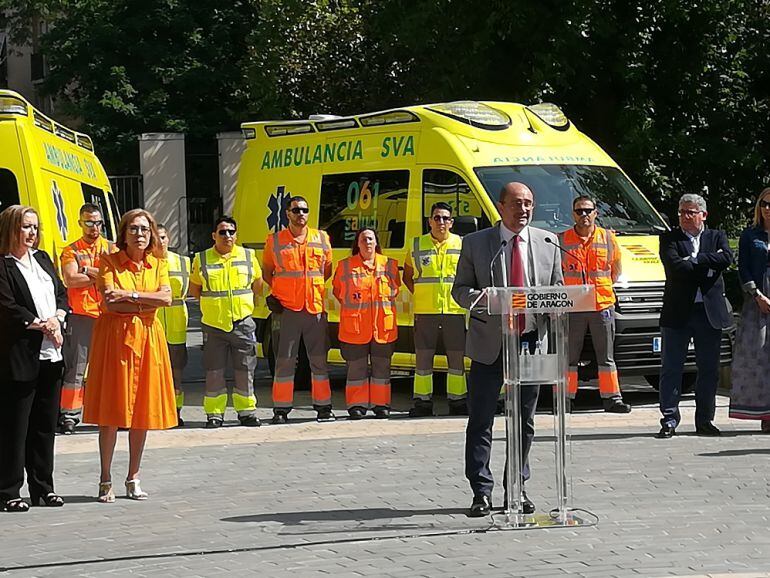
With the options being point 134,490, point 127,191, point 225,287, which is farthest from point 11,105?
point 127,191

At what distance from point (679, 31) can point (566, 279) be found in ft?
28.1

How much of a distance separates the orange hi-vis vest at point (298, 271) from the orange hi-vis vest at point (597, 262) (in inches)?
87.6

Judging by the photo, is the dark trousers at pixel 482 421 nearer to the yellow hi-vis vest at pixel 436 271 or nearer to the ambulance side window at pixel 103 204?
the yellow hi-vis vest at pixel 436 271

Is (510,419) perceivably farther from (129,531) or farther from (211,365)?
(211,365)

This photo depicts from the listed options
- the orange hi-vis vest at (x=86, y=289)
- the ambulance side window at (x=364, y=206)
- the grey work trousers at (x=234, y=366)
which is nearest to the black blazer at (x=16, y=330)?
the orange hi-vis vest at (x=86, y=289)

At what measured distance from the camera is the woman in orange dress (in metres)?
9.66

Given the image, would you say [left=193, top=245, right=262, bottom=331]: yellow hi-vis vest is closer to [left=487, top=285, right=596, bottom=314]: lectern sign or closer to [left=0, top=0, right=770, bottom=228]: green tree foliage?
[left=487, top=285, right=596, bottom=314]: lectern sign

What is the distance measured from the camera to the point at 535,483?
9.98m

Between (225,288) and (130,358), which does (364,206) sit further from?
(130,358)

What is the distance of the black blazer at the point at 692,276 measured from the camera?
12.0 metres

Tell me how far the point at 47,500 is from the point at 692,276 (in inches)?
206

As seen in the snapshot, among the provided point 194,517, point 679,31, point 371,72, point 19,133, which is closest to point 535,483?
point 194,517

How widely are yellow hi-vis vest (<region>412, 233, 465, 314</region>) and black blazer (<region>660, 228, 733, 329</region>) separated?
7.89 feet

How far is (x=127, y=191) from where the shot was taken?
34.8 metres
